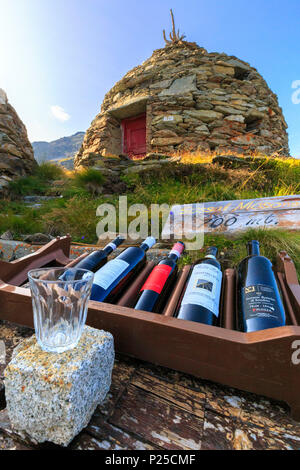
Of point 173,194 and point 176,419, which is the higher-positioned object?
point 173,194

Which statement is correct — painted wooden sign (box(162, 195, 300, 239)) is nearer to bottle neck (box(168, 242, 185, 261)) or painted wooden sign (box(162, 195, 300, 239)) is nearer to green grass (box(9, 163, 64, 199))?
bottle neck (box(168, 242, 185, 261))

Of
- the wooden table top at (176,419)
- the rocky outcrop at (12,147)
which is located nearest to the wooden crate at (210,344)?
the wooden table top at (176,419)

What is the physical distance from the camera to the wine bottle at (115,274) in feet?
2.41

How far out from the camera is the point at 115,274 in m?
0.80

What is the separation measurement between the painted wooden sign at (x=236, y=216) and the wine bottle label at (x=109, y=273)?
4.02 feet

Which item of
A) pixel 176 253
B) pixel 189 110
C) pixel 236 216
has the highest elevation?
pixel 189 110

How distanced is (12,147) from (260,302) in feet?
22.8

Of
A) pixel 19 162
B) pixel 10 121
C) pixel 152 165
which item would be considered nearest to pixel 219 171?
pixel 152 165

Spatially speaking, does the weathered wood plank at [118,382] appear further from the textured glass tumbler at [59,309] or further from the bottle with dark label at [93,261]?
the bottle with dark label at [93,261]

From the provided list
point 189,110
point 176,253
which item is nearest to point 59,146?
point 189,110

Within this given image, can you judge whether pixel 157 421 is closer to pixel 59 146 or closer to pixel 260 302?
pixel 260 302

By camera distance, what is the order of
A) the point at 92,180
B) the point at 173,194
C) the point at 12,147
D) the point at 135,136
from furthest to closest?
the point at 135,136, the point at 12,147, the point at 92,180, the point at 173,194

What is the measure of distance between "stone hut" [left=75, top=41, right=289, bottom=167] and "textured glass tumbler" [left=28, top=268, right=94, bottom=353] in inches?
225

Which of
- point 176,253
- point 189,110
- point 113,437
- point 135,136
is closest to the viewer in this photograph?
point 113,437
